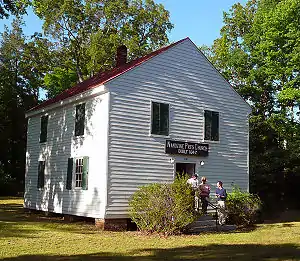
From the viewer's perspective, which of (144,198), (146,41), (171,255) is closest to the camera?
(171,255)

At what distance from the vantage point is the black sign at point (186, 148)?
1889 cm

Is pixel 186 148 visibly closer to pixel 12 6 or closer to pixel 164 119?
pixel 164 119

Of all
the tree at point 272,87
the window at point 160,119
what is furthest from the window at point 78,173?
the tree at point 272,87

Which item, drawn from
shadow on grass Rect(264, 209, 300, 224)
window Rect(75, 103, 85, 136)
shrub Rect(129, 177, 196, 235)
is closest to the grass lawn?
shrub Rect(129, 177, 196, 235)

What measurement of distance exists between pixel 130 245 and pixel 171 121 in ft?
24.9

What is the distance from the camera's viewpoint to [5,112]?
1720 inches

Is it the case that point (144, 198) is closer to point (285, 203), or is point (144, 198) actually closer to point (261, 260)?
point (261, 260)

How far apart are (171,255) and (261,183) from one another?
20.7 metres

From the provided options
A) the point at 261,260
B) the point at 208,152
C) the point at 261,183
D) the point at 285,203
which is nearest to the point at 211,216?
the point at 208,152

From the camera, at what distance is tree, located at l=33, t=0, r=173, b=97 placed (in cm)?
3925

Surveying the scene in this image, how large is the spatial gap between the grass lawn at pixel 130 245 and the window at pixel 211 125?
17.5 feet

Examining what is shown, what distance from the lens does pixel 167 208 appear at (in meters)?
15.6

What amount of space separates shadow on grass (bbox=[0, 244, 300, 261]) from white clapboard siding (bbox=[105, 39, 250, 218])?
17.9 feet

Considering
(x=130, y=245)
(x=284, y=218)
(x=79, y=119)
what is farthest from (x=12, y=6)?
(x=284, y=218)
